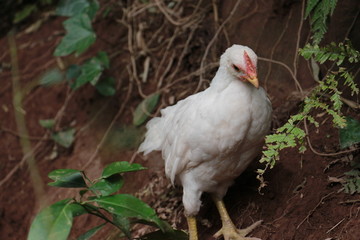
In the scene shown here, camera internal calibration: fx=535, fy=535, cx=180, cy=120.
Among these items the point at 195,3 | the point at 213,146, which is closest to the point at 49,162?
the point at 195,3

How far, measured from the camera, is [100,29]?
5688 mm

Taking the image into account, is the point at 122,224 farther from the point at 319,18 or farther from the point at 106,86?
the point at 106,86

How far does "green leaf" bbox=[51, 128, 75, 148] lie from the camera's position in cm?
514

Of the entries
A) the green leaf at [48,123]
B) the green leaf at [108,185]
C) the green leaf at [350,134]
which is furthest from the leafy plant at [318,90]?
the green leaf at [48,123]

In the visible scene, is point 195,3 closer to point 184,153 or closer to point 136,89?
point 136,89

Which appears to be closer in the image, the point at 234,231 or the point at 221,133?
the point at 221,133

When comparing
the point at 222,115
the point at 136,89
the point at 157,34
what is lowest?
the point at 136,89

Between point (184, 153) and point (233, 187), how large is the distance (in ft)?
2.19

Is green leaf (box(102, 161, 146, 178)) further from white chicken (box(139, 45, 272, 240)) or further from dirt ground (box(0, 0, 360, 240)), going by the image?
dirt ground (box(0, 0, 360, 240))

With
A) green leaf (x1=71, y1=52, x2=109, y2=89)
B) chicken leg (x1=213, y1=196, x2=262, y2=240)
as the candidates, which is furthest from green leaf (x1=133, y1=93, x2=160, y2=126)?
chicken leg (x1=213, y1=196, x2=262, y2=240)

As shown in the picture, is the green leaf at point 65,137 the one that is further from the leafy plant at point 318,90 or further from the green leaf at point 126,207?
the leafy plant at point 318,90

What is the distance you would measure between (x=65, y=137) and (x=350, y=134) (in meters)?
2.97

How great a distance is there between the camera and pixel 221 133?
9.80 ft

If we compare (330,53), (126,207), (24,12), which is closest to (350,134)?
(330,53)
